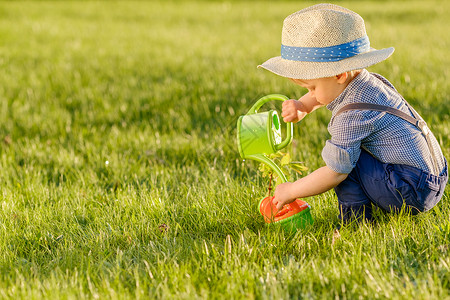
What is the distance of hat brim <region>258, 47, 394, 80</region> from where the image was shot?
236cm

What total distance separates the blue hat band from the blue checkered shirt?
0.15 m

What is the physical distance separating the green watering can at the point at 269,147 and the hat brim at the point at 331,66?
19 centimetres

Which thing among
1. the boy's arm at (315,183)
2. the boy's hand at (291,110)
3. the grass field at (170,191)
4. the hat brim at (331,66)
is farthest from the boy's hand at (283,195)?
the hat brim at (331,66)

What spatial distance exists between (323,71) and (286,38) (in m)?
0.28

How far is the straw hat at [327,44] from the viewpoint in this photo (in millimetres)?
2400

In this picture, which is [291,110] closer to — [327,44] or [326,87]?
[326,87]

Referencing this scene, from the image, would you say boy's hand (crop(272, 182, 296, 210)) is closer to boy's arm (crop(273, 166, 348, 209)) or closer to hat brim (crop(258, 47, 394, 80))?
boy's arm (crop(273, 166, 348, 209))

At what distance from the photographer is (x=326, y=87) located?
8.37ft

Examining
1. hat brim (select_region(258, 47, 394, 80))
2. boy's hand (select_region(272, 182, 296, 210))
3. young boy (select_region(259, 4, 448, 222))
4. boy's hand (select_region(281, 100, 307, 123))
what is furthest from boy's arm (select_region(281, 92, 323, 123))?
boy's hand (select_region(272, 182, 296, 210))

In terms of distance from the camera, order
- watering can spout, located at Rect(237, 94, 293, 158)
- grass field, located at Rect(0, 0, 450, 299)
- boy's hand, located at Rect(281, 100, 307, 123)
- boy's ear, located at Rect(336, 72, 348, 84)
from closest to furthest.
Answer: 1. grass field, located at Rect(0, 0, 450, 299)
2. boy's ear, located at Rect(336, 72, 348, 84)
3. watering can spout, located at Rect(237, 94, 293, 158)
4. boy's hand, located at Rect(281, 100, 307, 123)

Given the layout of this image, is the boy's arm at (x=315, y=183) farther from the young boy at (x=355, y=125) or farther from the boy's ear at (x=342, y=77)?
the boy's ear at (x=342, y=77)

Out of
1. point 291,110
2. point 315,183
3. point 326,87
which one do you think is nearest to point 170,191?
point 291,110

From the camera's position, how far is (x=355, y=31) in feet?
8.02

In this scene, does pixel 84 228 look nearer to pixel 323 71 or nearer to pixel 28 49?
pixel 323 71
